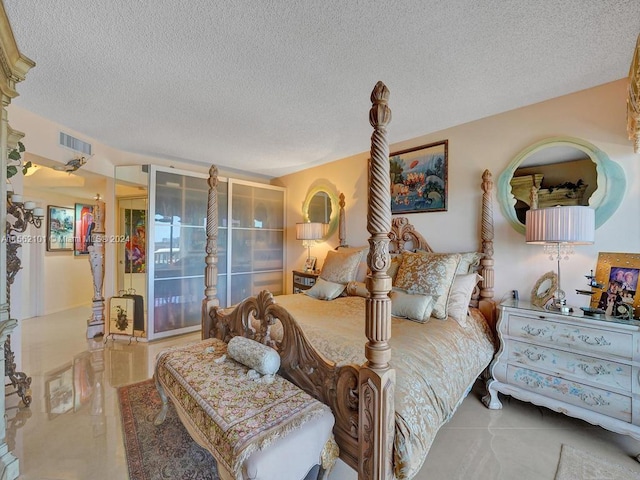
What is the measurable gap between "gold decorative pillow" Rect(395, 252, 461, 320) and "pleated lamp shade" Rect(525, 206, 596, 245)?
0.62 meters

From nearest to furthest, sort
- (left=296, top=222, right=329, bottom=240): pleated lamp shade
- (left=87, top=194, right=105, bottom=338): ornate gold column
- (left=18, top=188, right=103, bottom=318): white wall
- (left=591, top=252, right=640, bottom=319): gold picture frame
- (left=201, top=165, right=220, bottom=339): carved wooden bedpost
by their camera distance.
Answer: (left=591, top=252, right=640, bottom=319): gold picture frame < (left=201, top=165, right=220, bottom=339): carved wooden bedpost < (left=87, top=194, right=105, bottom=338): ornate gold column < (left=296, top=222, right=329, bottom=240): pleated lamp shade < (left=18, top=188, right=103, bottom=318): white wall

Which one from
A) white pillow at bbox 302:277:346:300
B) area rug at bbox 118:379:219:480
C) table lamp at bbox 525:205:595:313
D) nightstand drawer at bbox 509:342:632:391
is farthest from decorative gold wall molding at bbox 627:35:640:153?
area rug at bbox 118:379:219:480

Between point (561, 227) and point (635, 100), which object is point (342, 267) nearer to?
point (561, 227)

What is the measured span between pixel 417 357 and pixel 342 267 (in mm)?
1667

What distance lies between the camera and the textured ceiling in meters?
1.45

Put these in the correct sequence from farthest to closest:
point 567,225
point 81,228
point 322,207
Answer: point 81,228
point 322,207
point 567,225

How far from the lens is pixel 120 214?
4621 mm

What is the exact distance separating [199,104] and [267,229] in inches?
103

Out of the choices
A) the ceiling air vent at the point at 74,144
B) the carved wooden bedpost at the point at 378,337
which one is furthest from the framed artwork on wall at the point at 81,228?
the carved wooden bedpost at the point at 378,337

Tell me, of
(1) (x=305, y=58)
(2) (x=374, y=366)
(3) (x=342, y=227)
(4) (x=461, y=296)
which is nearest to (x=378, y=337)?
(2) (x=374, y=366)

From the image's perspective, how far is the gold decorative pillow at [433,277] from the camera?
2184 millimetres

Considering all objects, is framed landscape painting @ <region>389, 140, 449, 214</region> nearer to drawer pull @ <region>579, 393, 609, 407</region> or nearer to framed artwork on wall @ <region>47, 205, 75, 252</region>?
drawer pull @ <region>579, 393, 609, 407</region>

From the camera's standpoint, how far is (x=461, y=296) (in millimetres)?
2264

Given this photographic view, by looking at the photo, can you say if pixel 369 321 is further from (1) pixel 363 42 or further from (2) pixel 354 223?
(2) pixel 354 223
